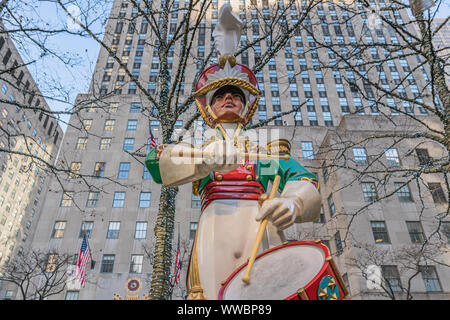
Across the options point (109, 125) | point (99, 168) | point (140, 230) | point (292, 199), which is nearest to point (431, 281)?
point (140, 230)

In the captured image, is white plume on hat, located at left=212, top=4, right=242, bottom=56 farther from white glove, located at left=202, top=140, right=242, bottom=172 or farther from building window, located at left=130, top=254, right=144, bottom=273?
building window, located at left=130, top=254, right=144, bottom=273

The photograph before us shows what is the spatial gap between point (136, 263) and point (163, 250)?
21144 millimetres

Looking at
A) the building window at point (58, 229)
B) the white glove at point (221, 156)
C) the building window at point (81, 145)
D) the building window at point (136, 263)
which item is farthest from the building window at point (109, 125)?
the white glove at point (221, 156)

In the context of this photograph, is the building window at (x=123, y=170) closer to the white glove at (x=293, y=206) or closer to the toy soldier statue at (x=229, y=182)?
the toy soldier statue at (x=229, y=182)

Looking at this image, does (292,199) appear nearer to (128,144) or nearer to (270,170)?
(270,170)

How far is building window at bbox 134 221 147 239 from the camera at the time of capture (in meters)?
25.0

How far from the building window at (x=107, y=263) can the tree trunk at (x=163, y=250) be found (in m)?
21.4

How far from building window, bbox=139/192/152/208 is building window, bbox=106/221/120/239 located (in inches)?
97.2

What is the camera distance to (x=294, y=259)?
85.9 inches

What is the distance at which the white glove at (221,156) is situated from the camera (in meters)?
2.43

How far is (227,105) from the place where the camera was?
3.22m
